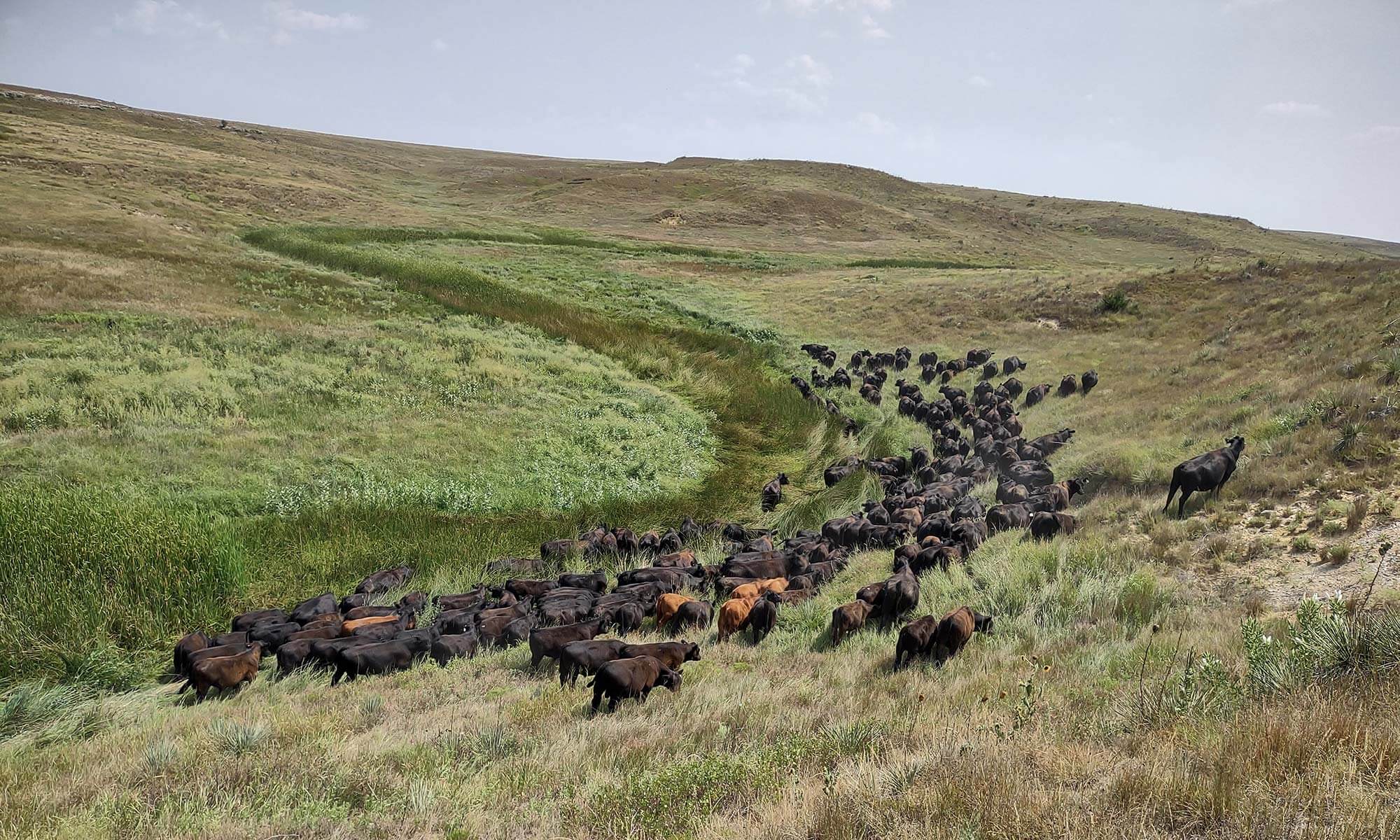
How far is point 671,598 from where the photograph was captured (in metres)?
10.8

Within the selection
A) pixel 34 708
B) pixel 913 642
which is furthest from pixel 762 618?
pixel 34 708

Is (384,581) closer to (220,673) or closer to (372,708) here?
(220,673)

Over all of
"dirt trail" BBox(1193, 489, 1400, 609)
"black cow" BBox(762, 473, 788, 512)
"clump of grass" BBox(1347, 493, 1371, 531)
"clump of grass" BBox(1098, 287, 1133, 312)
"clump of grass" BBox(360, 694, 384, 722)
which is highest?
"clump of grass" BBox(1098, 287, 1133, 312)

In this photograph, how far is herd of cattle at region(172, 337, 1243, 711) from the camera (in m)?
8.32

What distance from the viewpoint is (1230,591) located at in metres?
8.16

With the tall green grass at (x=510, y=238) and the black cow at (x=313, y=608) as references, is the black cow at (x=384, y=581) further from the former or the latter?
the tall green grass at (x=510, y=238)

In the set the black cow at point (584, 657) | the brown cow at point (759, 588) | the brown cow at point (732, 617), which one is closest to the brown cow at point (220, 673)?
the black cow at point (584, 657)

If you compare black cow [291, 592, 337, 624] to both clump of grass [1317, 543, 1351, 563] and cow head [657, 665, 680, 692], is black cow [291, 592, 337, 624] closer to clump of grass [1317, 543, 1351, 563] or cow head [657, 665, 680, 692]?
cow head [657, 665, 680, 692]

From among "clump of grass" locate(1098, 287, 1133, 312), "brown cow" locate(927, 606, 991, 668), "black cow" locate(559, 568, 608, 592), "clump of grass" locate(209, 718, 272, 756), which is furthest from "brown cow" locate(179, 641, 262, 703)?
"clump of grass" locate(1098, 287, 1133, 312)

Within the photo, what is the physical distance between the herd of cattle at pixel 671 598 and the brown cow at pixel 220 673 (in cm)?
2

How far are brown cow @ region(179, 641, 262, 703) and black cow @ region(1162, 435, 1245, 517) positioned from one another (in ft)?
43.8

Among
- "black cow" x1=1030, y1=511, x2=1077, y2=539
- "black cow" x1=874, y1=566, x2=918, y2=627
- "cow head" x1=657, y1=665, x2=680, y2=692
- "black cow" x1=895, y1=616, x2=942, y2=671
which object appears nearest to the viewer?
"cow head" x1=657, y1=665, x2=680, y2=692

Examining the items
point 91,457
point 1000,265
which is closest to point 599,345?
point 91,457

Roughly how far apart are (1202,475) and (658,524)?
1083 centimetres
